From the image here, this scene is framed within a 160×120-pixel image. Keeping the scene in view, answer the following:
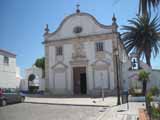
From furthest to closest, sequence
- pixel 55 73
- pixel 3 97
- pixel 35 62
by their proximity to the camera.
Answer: pixel 35 62
pixel 55 73
pixel 3 97

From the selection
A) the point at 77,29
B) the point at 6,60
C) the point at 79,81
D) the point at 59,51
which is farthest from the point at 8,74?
the point at 77,29

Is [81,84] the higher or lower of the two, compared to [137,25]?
lower

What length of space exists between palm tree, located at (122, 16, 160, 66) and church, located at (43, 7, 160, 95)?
2.46 meters

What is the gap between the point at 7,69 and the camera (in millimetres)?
33188

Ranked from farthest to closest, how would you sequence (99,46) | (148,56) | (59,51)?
(59,51) < (148,56) < (99,46)

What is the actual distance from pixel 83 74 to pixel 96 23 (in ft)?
21.7

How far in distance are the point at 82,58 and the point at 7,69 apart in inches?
473

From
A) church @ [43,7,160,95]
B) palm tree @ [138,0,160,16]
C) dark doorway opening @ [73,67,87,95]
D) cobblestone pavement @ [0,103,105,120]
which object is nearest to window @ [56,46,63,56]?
church @ [43,7,160,95]

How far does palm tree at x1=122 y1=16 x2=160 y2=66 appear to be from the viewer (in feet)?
97.0

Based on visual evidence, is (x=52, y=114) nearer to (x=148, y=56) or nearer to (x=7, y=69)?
(x=148, y=56)

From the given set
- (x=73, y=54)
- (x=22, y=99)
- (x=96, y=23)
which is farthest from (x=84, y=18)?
(x=22, y=99)

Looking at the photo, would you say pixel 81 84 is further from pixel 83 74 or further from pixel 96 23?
pixel 96 23

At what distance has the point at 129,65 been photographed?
3117cm

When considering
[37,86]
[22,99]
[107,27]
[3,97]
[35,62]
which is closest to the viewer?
[3,97]
